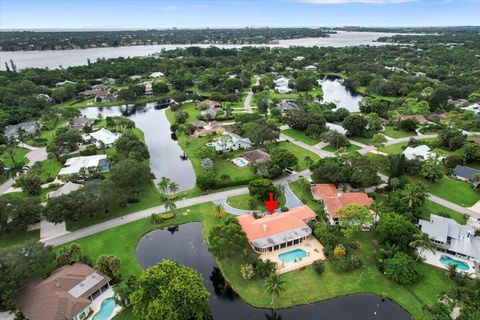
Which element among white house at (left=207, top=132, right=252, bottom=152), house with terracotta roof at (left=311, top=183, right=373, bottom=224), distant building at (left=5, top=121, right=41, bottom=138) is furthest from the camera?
distant building at (left=5, top=121, right=41, bottom=138)

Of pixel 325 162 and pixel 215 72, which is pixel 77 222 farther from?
pixel 215 72

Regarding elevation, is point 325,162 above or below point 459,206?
above

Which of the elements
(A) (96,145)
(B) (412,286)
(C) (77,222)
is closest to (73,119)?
(A) (96,145)

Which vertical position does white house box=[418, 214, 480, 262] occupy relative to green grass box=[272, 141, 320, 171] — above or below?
above

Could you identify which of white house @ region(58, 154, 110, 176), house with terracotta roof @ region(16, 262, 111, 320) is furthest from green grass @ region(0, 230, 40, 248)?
white house @ region(58, 154, 110, 176)

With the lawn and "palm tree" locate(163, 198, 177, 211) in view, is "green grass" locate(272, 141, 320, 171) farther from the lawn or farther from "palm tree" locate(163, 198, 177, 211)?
"palm tree" locate(163, 198, 177, 211)

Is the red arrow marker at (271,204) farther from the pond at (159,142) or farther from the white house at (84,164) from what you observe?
the white house at (84,164)
